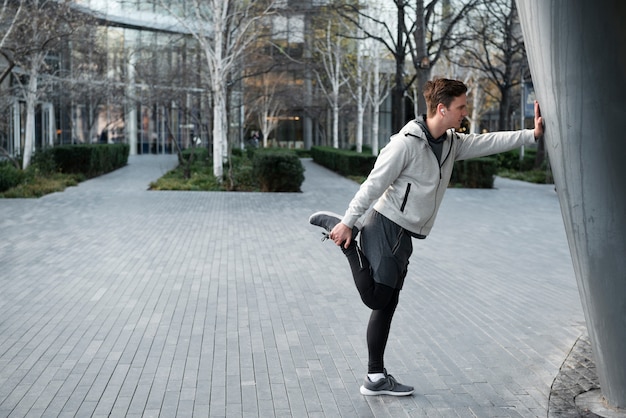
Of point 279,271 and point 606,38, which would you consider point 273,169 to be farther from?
point 606,38

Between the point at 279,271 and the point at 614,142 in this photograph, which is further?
the point at 279,271

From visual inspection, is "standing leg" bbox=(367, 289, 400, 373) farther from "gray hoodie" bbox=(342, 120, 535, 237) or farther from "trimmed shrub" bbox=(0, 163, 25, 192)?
"trimmed shrub" bbox=(0, 163, 25, 192)

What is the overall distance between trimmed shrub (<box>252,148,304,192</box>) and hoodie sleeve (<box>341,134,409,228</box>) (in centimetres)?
1733

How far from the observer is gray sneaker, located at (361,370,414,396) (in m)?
4.81

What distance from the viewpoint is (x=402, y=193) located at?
4.56 meters

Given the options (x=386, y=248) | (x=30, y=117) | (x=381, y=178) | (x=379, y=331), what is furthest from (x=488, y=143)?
(x=30, y=117)

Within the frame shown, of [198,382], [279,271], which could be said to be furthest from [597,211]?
[279,271]

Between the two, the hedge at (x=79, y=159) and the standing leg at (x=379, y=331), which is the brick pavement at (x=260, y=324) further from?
the hedge at (x=79, y=159)

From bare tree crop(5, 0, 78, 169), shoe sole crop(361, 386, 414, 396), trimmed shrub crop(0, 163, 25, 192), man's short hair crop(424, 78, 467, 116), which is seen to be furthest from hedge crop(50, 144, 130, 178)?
man's short hair crop(424, 78, 467, 116)

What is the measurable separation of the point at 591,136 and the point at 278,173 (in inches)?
703

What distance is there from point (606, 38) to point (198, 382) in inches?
117

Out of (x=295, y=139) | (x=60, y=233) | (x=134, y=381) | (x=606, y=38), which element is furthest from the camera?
(x=295, y=139)

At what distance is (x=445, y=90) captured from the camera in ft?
14.7

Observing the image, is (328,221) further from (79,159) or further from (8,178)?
(79,159)
